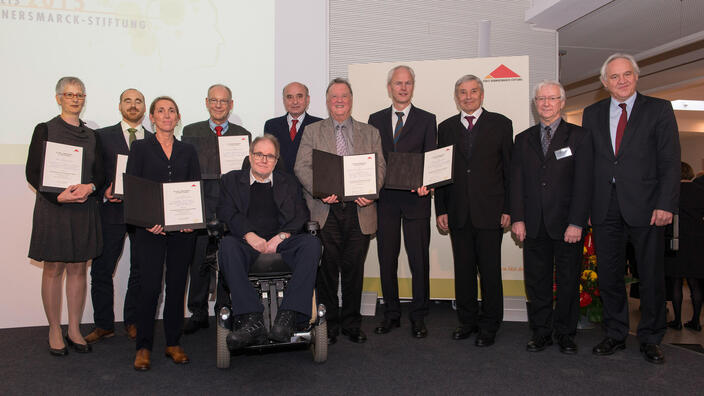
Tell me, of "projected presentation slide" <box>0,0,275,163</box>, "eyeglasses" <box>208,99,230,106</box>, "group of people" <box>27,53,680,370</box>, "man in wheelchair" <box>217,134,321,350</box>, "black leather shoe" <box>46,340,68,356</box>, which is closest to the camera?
"man in wheelchair" <box>217,134,321,350</box>

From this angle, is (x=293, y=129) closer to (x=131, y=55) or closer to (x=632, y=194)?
(x=131, y=55)

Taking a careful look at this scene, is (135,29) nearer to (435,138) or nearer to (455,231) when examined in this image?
(435,138)

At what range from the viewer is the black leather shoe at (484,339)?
3.31m

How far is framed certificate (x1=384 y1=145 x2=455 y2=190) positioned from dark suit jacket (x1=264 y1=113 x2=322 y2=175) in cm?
83

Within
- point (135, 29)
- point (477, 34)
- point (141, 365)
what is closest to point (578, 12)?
point (477, 34)

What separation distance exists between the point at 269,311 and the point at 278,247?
403 mm

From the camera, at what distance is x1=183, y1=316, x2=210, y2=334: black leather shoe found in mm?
3734

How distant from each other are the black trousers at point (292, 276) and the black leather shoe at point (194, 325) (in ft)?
3.76

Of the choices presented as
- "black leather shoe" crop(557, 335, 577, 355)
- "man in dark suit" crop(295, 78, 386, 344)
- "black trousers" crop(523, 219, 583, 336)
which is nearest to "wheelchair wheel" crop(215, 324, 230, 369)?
"man in dark suit" crop(295, 78, 386, 344)

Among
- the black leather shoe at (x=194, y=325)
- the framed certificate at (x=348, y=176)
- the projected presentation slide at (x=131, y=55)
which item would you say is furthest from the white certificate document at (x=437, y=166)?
the black leather shoe at (x=194, y=325)

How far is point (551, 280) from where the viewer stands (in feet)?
10.8

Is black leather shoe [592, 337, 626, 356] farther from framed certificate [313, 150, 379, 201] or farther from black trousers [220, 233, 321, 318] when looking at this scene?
black trousers [220, 233, 321, 318]

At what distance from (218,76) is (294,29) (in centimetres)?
85

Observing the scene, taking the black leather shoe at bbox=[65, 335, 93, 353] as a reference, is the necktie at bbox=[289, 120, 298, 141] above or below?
above
